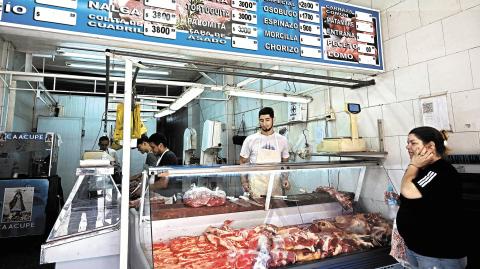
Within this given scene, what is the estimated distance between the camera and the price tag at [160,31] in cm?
215

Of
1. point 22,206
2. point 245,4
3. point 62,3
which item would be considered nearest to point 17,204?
point 22,206

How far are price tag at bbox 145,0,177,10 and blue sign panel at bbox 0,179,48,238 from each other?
3.97 m

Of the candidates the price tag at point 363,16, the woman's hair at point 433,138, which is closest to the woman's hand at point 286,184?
the woman's hair at point 433,138

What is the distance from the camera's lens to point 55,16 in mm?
1918

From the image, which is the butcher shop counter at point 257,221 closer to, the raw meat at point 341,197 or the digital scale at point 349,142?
the raw meat at point 341,197

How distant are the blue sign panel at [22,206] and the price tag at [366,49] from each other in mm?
5209

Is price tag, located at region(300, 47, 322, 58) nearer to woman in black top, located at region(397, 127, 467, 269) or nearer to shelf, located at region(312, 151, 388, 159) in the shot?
shelf, located at region(312, 151, 388, 159)

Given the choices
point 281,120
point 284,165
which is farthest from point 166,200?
point 281,120

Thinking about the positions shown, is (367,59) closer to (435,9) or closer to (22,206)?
(435,9)

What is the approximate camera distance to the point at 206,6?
239cm

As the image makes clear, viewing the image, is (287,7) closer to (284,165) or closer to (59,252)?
(284,165)

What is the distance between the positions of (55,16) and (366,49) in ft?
9.51

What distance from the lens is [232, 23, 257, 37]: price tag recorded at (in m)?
2.46

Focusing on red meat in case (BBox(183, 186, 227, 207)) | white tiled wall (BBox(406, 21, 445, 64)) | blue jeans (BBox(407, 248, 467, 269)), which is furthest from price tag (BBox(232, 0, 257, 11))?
blue jeans (BBox(407, 248, 467, 269))
